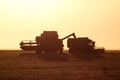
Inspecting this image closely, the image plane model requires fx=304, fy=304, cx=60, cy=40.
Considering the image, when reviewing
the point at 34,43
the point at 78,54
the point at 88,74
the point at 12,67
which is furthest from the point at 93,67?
the point at 34,43

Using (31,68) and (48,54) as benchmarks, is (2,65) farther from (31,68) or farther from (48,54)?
(48,54)

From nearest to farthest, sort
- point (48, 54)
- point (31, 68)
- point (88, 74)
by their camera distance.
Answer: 1. point (88, 74)
2. point (31, 68)
3. point (48, 54)

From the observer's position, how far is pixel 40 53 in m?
45.8

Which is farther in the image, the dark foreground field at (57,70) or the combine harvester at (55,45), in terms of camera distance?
the combine harvester at (55,45)

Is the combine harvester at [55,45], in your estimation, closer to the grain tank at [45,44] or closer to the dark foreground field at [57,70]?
the grain tank at [45,44]

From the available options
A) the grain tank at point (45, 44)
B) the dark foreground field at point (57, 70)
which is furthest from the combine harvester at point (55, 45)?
the dark foreground field at point (57, 70)

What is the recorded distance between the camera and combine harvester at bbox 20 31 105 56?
151 feet

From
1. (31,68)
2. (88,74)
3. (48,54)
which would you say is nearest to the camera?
(88,74)

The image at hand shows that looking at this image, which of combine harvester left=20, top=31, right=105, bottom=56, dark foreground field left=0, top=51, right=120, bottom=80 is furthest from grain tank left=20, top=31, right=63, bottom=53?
dark foreground field left=0, top=51, right=120, bottom=80

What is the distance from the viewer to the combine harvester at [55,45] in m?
46.1

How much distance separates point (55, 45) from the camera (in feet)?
152

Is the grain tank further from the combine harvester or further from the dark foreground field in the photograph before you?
the dark foreground field

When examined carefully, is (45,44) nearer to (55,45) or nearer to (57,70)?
(55,45)

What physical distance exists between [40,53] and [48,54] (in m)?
1.40
